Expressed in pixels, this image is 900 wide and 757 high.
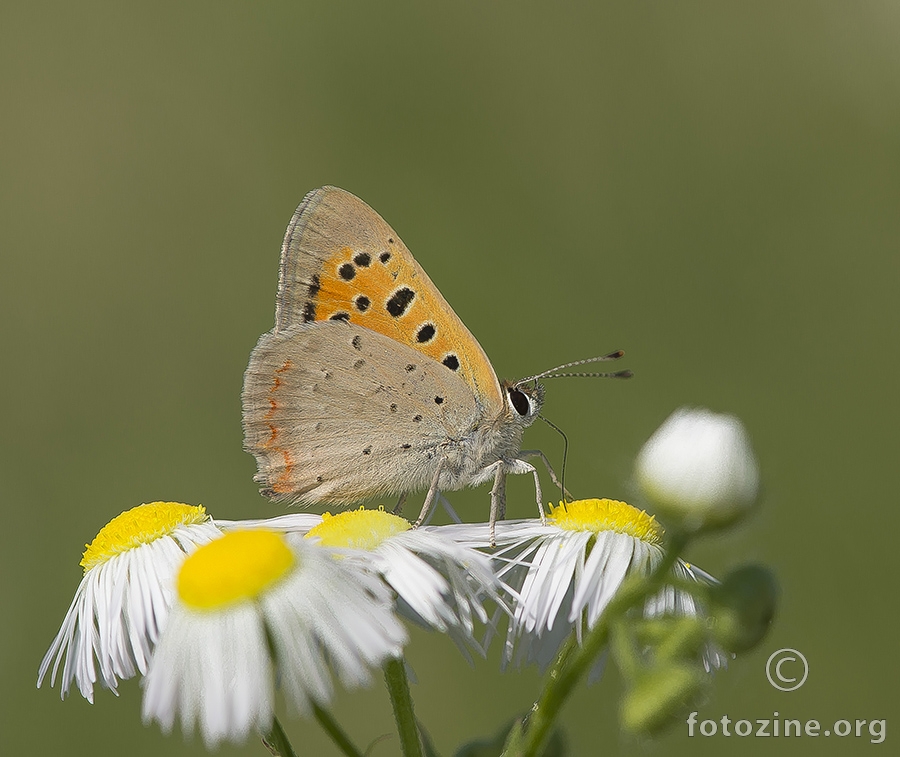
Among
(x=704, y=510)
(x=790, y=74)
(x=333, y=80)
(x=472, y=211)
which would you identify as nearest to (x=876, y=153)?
(x=790, y=74)

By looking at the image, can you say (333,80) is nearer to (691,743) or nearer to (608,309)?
(608,309)

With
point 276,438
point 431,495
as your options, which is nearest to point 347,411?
point 276,438

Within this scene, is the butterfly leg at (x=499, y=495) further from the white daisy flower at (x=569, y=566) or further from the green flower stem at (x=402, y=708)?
the green flower stem at (x=402, y=708)

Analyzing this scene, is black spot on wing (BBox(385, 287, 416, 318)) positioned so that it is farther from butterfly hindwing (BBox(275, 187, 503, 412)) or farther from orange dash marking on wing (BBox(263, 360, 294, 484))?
orange dash marking on wing (BBox(263, 360, 294, 484))

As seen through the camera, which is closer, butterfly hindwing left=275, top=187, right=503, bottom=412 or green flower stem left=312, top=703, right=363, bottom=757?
green flower stem left=312, top=703, right=363, bottom=757

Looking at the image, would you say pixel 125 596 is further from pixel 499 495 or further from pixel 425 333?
pixel 425 333

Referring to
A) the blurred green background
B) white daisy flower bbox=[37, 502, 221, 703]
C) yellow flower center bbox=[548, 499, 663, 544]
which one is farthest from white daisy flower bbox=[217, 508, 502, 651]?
the blurred green background
